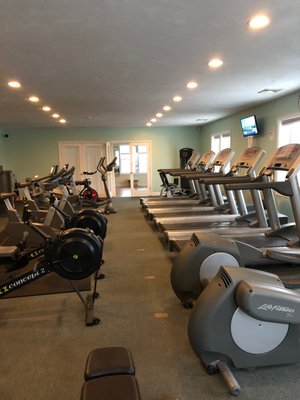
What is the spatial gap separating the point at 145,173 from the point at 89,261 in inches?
351

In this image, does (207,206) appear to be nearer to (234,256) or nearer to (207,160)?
(207,160)

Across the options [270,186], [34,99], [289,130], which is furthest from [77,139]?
[270,186]

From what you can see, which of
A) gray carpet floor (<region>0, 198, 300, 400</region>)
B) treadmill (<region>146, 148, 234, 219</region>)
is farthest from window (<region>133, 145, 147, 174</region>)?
gray carpet floor (<region>0, 198, 300, 400</region>)

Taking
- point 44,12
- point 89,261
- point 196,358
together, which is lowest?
point 196,358

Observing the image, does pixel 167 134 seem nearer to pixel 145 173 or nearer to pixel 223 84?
pixel 145 173

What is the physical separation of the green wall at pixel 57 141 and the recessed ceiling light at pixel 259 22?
8.04m

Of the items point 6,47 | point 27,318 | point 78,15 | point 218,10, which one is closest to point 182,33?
point 218,10

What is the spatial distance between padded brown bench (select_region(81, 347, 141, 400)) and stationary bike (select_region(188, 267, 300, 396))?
0.56 meters

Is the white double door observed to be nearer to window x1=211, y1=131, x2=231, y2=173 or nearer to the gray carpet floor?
window x1=211, y1=131, x2=231, y2=173

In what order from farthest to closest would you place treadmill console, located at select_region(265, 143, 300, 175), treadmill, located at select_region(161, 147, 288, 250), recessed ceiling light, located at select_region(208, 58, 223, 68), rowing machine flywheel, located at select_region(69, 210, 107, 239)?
treadmill, located at select_region(161, 147, 288, 250) → rowing machine flywheel, located at select_region(69, 210, 107, 239) → recessed ceiling light, located at select_region(208, 58, 223, 68) → treadmill console, located at select_region(265, 143, 300, 175)

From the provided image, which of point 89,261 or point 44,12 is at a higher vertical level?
point 44,12

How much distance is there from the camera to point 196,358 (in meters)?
1.99

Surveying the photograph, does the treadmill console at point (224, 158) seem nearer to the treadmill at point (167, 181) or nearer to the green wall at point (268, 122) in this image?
the green wall at point (268, 122)

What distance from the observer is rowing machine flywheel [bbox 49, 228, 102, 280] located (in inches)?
89.3
